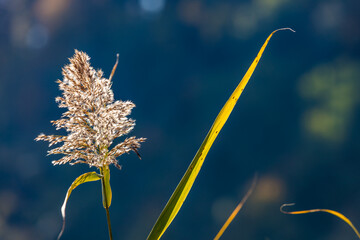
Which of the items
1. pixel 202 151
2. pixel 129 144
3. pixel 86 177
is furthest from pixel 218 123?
pixel 86 177

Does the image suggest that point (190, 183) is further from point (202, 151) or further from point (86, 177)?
point (86, 177)

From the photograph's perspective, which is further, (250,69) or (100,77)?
(100,77)

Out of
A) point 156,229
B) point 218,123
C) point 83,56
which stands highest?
point 83,56

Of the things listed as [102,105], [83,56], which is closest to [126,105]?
[102,105]

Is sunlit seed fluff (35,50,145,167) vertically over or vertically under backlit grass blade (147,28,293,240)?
over

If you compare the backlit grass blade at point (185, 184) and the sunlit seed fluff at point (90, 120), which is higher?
the sunlit seed fluff at point (90, 120)

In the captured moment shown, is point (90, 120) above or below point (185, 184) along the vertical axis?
above

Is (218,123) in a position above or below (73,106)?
below
